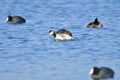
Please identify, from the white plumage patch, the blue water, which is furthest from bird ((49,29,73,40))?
the blue water

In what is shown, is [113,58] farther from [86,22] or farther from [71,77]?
[86,22]

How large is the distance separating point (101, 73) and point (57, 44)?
7977mm

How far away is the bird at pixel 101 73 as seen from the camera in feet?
71.7

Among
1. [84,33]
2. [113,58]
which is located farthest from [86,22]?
[113,58]

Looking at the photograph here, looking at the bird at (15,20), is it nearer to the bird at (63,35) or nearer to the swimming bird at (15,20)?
the swimming bird at (15,20)

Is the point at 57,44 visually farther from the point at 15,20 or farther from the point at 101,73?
the point at 15,20

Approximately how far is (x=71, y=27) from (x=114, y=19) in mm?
5249

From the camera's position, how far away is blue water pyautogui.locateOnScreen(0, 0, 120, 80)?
2297 centimetres

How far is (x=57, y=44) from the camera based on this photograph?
97.6 feet

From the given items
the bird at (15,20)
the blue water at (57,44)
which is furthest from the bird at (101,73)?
the bird at (15,20)

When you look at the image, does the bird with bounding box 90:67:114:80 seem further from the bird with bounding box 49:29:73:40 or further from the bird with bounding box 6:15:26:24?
the bird with bounding box 6:15:26:24

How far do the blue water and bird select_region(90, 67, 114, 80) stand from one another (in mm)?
244

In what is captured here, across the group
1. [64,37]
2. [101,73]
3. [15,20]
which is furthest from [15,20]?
[101,73]

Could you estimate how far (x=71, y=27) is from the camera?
36156 mm
